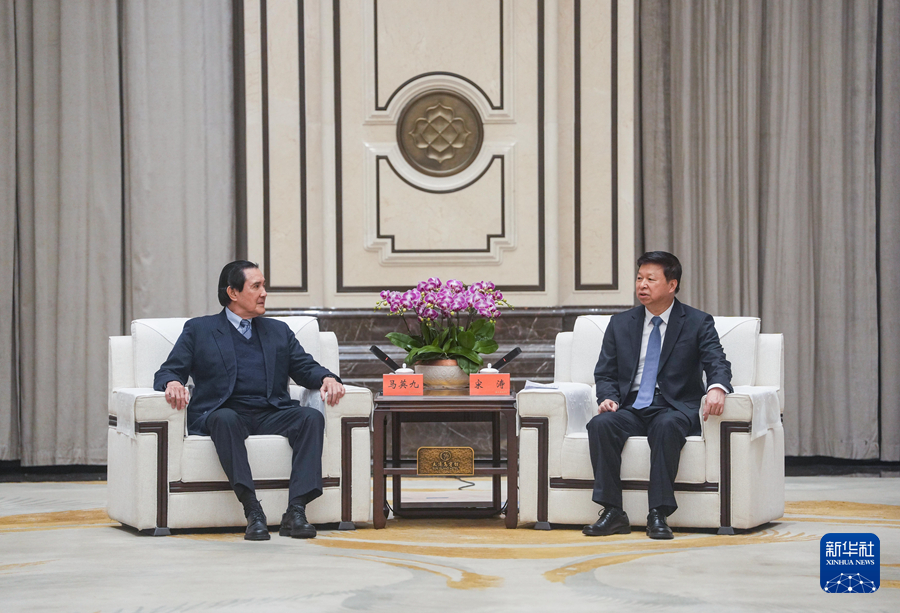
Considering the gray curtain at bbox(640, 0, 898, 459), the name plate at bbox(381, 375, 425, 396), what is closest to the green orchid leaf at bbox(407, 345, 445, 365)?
the name plate at bbox(381, 375, 425, 396)

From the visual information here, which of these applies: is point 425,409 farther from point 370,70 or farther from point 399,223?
point 370,70

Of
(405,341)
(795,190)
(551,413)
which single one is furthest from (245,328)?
(795,190)

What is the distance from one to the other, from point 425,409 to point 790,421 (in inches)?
97.0

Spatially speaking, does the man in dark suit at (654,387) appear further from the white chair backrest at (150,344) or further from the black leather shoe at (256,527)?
the white chair backrest at (150,344)

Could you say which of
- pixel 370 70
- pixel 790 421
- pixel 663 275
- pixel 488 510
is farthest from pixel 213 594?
pixel 790 421

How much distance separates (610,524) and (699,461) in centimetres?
38

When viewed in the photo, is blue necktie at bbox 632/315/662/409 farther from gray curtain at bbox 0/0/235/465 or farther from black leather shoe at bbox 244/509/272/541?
gray curtain at bbox 0/0/235/465

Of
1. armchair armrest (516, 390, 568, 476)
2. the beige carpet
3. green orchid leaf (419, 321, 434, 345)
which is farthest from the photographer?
green orchid leaf (419, 321, 434, 345)

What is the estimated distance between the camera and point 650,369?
368cm

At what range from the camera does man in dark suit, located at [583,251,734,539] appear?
11.1 feet

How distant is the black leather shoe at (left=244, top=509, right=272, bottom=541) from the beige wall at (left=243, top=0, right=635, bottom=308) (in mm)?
1905

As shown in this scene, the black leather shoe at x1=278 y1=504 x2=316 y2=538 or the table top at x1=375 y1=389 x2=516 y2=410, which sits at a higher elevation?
the table top at x1=375 y1=389 x2=516 y2=410

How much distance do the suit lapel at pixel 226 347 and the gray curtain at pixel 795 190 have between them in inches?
102

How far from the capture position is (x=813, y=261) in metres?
5.23
